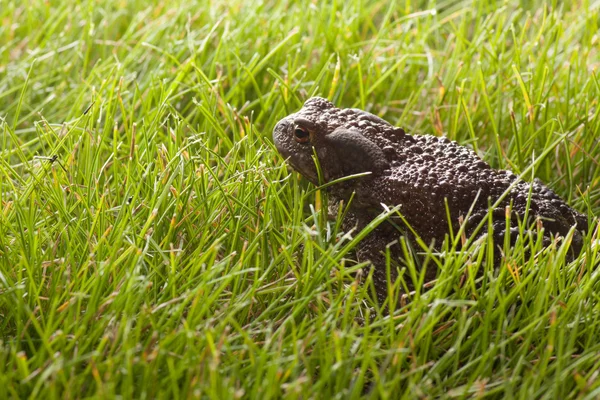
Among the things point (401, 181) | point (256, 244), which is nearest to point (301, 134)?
point (401, 181)

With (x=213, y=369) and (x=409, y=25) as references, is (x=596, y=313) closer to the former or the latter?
(x=213, y=369)

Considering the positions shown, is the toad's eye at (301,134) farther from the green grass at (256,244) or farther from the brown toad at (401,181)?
the green grass at (256,244)

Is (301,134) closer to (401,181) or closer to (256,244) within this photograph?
(401,181)

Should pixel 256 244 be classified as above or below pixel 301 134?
below

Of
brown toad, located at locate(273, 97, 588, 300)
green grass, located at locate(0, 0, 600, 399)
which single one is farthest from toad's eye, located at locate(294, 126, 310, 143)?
green grass, located at locate(0, 0, 600, 399)

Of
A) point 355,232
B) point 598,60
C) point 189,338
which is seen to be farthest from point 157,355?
point 598,60

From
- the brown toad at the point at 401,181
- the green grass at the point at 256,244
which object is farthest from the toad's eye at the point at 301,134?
the green grass at the point at 256,244

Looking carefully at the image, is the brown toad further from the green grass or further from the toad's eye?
the green grass
